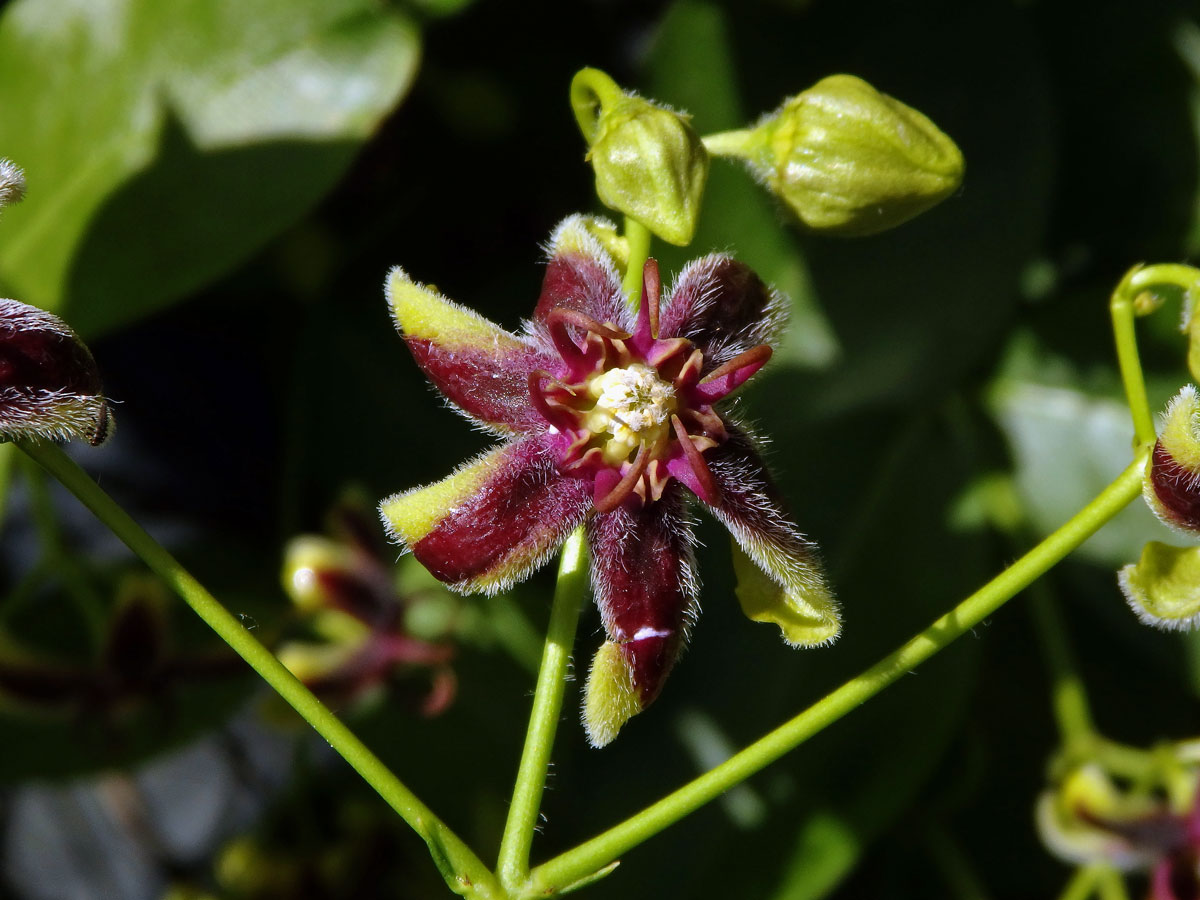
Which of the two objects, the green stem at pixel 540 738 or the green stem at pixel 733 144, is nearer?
the green stem at pixel 540 738

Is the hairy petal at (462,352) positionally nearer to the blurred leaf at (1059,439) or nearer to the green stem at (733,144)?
the green stem at (733,144)

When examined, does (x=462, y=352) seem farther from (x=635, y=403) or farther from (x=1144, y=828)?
(x=1144, y=828)

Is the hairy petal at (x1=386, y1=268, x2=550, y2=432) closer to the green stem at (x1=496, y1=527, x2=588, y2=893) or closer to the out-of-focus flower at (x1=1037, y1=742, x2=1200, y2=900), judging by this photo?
the green stem at (x1=496, y1=527, x2=588, y2=893)

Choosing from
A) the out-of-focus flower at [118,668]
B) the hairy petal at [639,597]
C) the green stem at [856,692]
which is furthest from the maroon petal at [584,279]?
the out-of-focus flower at [118,668]

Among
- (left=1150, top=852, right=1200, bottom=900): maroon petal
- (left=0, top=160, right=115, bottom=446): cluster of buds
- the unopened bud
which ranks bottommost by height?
(left=1150, top=852, right=1200, bottom=900): maroon petal

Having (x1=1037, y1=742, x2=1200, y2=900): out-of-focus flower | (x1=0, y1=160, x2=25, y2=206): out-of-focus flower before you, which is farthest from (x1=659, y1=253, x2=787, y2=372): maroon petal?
(x1=1037, y1=742, x2=1200, y2=900): out-of-focus flower

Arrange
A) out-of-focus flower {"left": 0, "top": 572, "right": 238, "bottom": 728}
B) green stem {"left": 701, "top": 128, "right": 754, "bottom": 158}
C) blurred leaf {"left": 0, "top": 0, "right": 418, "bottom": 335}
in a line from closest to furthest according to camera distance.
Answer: green stem {"left": 701, "top": 128, "right": 754, "bottom": 158}, blurred leaf {"left": 0, "top": 0, "right": 418, "bottom": 335}, out-of-focus flower {"left": 0, "top": 572, "right": 238, "bottom": 728}
